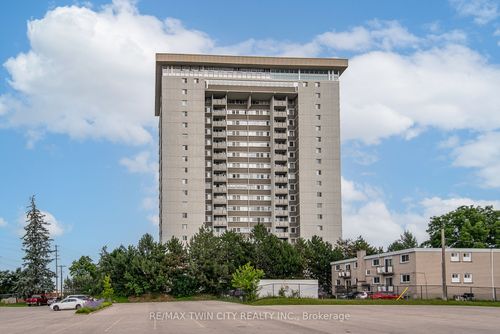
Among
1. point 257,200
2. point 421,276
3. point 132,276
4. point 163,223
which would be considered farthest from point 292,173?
point 421,276

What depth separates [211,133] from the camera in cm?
13612

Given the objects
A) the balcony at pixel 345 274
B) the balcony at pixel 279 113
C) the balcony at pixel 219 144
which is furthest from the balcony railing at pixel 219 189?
the balcony at pixel 345 274

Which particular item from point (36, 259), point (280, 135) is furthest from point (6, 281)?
point (280, 135)

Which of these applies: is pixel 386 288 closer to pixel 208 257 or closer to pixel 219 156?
pixel 208 257

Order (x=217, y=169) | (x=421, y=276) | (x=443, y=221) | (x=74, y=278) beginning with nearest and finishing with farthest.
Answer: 1. (x=421, y=276)
2. (x=443, y=221)
3. (x=217, y=169)
4. (x=74, y=278)

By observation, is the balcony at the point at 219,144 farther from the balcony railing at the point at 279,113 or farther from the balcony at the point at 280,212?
the balcony at the point at 280,212

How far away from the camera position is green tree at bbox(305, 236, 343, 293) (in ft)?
345

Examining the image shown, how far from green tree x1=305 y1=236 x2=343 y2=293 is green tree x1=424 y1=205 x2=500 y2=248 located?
698 inches

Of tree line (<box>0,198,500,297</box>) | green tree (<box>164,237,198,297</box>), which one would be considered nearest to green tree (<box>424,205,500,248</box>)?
tree line (<box>0,198,500,297</box>)

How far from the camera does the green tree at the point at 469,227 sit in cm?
9825

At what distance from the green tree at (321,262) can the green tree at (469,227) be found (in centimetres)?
1773

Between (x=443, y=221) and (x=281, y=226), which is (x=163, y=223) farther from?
(x=443, y=221)

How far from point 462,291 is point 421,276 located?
206 inches

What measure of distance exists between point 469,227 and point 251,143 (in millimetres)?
54366
